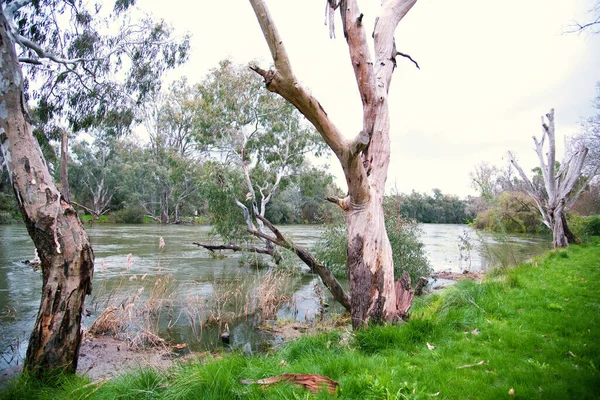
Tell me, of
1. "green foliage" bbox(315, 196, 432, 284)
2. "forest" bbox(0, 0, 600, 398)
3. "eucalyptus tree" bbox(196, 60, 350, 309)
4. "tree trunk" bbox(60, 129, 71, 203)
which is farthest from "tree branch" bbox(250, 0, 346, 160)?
"eucalyptus tree" bbox(196, 60, 350, 309)

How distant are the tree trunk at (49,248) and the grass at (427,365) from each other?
265 mm

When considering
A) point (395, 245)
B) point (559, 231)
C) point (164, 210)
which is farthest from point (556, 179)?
point (164, 210)

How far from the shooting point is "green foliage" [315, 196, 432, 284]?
29.7ft

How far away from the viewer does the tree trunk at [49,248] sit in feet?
9.62

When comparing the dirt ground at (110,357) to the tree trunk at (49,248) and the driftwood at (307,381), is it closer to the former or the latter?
the tree trunk at (49,248)

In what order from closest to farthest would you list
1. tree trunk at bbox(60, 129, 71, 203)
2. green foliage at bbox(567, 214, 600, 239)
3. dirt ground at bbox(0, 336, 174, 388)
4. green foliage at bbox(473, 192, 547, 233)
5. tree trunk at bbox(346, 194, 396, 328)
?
→ tree trunk at bbox(60, 129, 71, 203), tree trunk at bbox(346, 194, 396, 328), dirt ground at bbox(0, 336, 174, 388), green foliage at bbox(567, 214, 600, 239), green foliage at bbox(473, 192, 547, 233)

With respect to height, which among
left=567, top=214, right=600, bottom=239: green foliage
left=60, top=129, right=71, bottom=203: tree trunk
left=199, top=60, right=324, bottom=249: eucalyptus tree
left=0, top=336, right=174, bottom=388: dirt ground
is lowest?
left=0, top=336, right=174, bottom=388: dirt ground

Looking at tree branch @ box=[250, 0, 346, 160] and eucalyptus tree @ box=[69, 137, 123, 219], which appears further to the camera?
eucalyptus tree @ box=[69, 137, 123, 219]

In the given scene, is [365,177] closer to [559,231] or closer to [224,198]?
[224,198]

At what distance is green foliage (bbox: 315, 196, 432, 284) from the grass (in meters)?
Answer: 5.01

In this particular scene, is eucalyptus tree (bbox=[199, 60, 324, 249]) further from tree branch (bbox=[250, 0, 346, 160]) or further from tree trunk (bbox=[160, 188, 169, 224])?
tree trunk (bbox=[160, 188, 169, 224])

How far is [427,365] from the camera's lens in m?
2.58

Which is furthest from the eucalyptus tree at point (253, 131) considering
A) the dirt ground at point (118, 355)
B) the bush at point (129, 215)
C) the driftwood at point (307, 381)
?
the bush at point (129, 215)

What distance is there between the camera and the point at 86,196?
3619 cm
